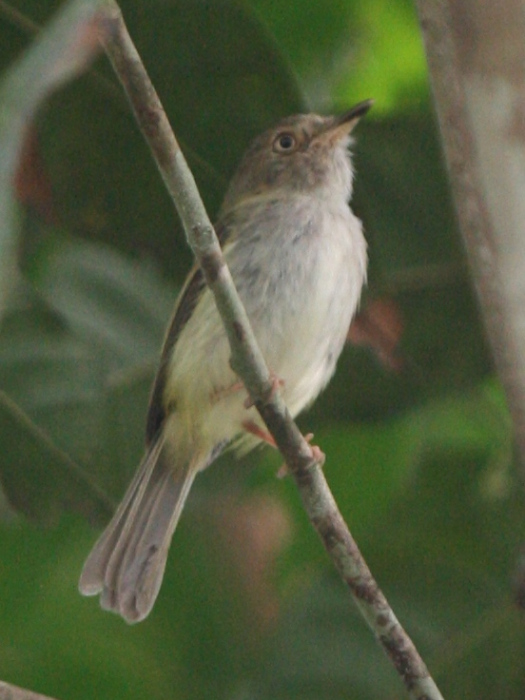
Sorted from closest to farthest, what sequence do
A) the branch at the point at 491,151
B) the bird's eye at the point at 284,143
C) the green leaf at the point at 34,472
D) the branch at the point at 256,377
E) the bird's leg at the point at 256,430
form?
the branch at the point at 256,377 → the branch at the point at 491,151 → the green leaf at the point at 34,472 → the bird's leg at the point at 256,430 → the bird's eye at the point at 284,143

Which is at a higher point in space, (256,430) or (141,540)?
(256,430)

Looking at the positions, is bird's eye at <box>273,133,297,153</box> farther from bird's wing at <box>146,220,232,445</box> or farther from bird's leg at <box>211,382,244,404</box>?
bird's leg at <box>211,382,244,404</box>

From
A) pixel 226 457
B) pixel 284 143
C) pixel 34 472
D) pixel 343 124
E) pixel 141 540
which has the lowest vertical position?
pixel 141 540

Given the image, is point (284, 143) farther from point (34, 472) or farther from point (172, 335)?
point (34, 472)

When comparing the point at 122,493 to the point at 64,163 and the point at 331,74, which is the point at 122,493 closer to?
the point at 64,163

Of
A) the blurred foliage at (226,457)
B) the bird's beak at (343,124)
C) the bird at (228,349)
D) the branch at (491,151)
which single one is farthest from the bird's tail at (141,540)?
the branch at (491,151)

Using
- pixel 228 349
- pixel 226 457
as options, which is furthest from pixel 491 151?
pixel 226 457

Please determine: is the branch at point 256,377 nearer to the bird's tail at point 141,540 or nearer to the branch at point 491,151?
the branch at point 491,151

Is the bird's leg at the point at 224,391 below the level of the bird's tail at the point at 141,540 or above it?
above
